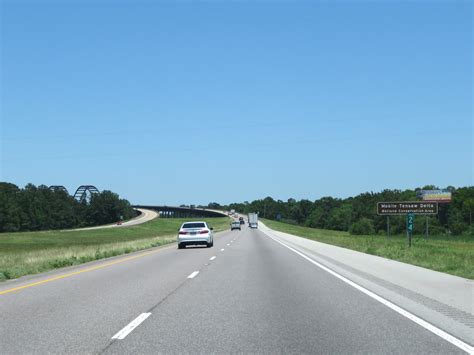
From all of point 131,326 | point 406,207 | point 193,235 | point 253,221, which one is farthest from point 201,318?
point 253,221

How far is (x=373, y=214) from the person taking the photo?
624ft

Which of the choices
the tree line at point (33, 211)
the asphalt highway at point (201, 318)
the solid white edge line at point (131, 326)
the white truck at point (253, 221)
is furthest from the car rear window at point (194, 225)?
the tree line at point (33, 211)

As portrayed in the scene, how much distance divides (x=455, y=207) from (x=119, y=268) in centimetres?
16657

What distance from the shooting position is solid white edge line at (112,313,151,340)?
809 centimetres

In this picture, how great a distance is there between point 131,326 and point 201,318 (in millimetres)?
1242

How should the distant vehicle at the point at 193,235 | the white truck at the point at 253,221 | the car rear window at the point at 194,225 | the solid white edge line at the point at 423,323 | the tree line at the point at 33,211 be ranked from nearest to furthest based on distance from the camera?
the solid white edge line at the point at 423,323, the distant vehicle at the point at 193,235, the car rear window at the point at 194,225, the white truck at the point at 253,221, the tree line at the point at 33,211

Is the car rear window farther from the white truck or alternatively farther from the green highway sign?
the white truck

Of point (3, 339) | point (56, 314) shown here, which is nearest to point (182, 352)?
point (3, 339)

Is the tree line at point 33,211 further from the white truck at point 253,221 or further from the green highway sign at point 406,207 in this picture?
the green highway sign at point 406,207

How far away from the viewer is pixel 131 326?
8836 mm

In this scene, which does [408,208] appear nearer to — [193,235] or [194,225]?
[194,225]

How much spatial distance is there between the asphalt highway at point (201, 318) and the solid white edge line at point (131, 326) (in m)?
0.02

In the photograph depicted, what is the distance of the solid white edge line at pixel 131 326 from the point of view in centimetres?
809

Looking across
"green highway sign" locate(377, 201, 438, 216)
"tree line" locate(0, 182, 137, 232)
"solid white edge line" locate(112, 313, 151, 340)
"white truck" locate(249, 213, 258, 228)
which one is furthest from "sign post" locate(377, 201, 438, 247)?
"tree line" locate(0, 182, 137, 232)
